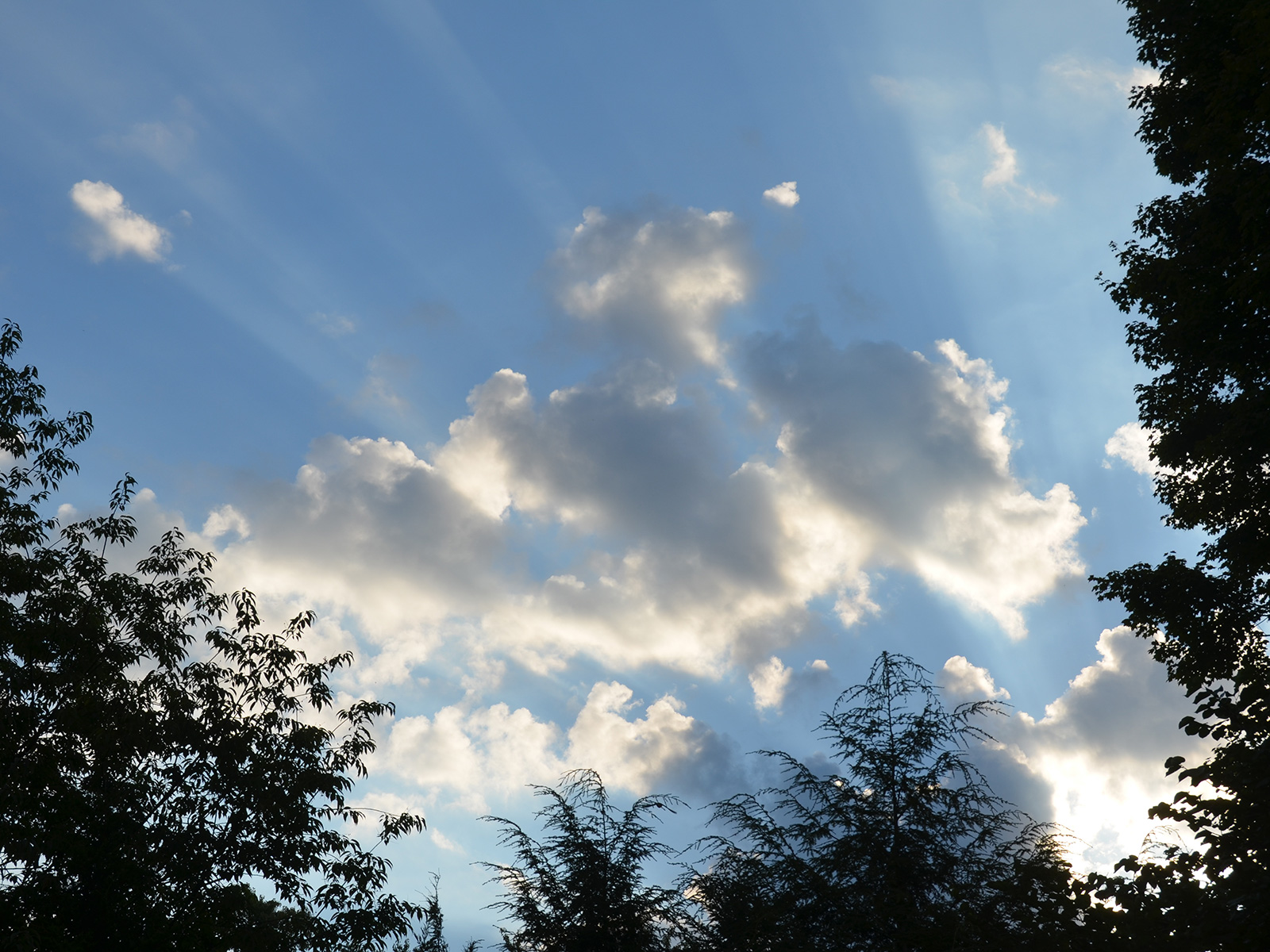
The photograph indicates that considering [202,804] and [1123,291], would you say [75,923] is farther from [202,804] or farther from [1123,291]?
[1123,291]

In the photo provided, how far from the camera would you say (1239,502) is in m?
15.0

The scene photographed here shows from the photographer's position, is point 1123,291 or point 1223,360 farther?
point 1123,291

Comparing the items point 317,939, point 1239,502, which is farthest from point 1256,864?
point 317,939

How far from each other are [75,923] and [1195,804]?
755 inches

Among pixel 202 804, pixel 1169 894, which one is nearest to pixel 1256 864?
pixel 1169 894

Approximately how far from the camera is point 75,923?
17.3m

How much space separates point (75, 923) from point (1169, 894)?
60.7 feet

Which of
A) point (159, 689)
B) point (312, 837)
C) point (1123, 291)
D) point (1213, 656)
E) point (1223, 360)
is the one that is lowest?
point (312, 837)

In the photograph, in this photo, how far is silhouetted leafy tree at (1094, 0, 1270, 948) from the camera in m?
11.7

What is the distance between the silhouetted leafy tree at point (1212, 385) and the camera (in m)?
11.7

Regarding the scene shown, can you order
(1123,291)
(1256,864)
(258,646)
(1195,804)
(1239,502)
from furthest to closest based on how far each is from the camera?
(258,646) → (1123,291) → (1239,502) → (1195,804) → (1256,864)

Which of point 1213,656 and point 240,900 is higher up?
point 1213,656

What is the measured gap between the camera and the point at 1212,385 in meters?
15.7

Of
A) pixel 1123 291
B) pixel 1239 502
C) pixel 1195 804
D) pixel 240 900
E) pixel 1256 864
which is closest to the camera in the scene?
pixel 1256 864
